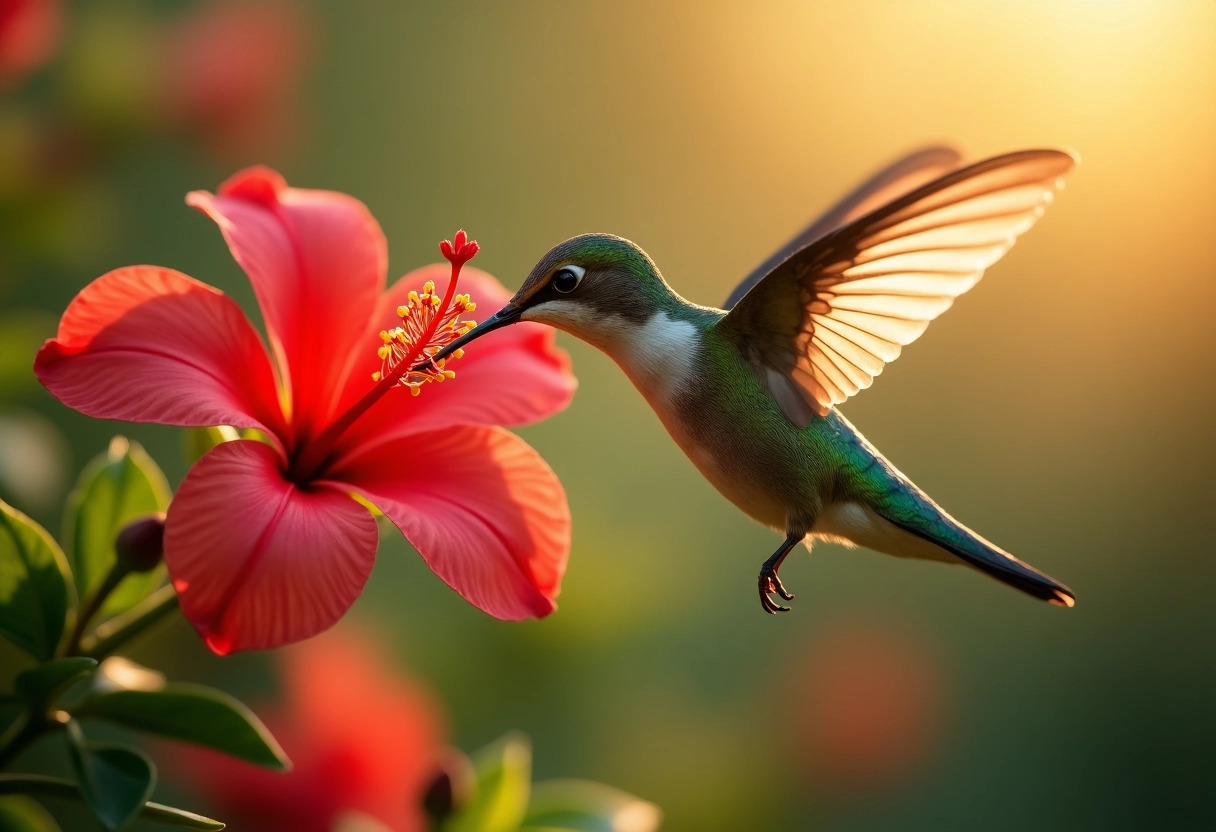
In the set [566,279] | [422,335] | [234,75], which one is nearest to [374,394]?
[422,335]

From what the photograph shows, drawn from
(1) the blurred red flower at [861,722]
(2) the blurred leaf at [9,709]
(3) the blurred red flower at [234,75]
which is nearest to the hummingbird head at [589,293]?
(2) the blurred leaf at [9,709]

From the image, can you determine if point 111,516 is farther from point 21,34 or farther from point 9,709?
point 21,34

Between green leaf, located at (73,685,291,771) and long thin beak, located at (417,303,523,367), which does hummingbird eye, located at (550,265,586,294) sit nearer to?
long thin beak, located at (417,303,523,367)

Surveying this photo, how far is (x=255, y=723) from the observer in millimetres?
705

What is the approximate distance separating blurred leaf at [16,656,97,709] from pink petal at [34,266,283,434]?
5.5 inches

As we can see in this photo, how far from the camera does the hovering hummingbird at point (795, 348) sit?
0.82 m

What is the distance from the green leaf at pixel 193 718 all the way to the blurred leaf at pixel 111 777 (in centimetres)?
2

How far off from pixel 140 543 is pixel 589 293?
35cm

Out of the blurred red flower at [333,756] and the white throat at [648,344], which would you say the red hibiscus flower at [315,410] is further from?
the blurred red flower at [333,756]

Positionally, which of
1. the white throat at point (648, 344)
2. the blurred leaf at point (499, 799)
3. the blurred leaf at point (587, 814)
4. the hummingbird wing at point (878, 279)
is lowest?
the blurred leaf at point (499, 799)

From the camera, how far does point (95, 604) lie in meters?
0.75

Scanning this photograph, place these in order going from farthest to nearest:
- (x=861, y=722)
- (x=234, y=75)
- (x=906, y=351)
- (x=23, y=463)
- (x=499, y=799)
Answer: (x=906, y=351), (x=861, y=722), (x=234, y=75), (x=23, y=463), (x=499, y=799)

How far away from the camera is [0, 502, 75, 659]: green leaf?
0.72 metres

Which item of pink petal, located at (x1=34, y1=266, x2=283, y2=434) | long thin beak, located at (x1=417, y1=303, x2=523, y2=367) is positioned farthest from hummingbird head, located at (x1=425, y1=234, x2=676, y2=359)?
pink petal, located at (x1=34, y1=266, x2=283, y2=434)
